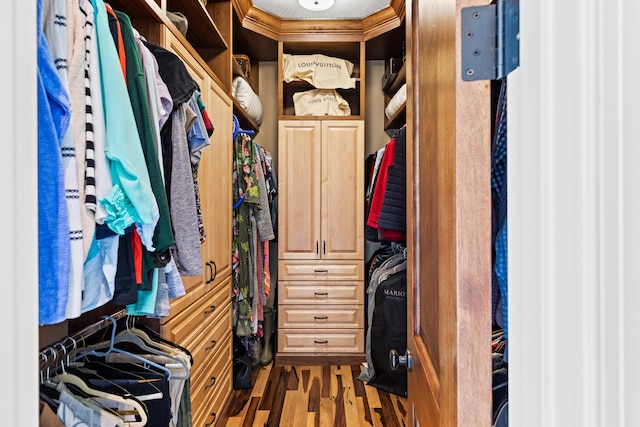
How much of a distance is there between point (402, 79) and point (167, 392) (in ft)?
9.06

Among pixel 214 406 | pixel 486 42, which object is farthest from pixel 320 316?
pixel 486 42

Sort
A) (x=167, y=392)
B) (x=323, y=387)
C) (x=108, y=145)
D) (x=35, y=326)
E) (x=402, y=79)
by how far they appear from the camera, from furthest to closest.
Answer: (x=402, y=79) < (x=323, y=387) < (x=167, y=392) < (x=108, y=145) < (x=35, y=326)

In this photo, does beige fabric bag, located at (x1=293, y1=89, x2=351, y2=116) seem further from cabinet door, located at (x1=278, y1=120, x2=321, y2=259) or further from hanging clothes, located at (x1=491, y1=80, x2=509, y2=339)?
hanging clothes, located at (x1=491, y1=80, x2=509, y2=339)

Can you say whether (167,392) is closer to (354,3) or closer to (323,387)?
(323,387)

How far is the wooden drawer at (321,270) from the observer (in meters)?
3.40

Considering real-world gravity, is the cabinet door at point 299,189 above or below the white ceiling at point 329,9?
below

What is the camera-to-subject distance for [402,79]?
3.23m

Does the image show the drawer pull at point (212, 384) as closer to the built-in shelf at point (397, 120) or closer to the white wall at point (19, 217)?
the white wall at point (19, 217)

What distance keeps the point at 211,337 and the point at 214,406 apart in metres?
0.39

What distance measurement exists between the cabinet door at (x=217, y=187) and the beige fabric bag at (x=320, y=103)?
1020 mm

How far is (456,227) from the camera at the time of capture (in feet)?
1.90

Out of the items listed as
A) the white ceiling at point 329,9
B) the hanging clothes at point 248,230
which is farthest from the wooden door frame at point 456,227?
the white ceiling at point 329,9

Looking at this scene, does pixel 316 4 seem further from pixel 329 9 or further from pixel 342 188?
pixel 342 188

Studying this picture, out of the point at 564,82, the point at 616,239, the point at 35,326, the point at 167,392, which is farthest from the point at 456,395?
the point at 167,392
